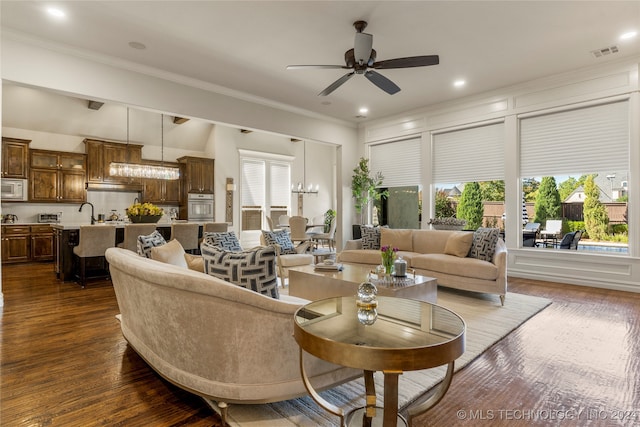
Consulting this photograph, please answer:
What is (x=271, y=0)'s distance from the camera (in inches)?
126

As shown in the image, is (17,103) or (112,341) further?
(17,103)

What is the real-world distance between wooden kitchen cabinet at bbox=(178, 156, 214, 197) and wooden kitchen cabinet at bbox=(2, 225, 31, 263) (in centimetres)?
336

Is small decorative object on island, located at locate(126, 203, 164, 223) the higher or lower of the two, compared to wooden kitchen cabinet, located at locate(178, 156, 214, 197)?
lower

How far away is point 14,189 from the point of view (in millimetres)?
6918

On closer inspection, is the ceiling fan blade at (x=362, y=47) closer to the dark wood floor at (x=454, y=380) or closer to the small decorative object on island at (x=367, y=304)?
the small decorative object on island at (x=367, y=304)

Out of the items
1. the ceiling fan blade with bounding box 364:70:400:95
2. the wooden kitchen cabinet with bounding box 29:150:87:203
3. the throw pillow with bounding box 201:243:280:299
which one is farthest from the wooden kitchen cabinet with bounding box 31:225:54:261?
the ceiling fan blade with bounding box 364:70:400:95

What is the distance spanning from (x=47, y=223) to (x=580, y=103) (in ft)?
34.4

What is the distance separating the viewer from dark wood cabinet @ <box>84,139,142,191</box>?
7695 millimetres

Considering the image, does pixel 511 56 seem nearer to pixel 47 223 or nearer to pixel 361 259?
pixel 361 259

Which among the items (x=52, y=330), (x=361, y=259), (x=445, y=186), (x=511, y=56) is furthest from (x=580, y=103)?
(x=52, y=330)

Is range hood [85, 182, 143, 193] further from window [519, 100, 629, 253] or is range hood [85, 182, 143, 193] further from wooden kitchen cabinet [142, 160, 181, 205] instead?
window [519, 100, 629, 253]

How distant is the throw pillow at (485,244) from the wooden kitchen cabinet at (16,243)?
8.76 metres

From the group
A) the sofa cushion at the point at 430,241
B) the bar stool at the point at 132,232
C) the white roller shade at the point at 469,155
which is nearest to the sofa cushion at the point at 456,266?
the sofa cushion at the point at 430,241

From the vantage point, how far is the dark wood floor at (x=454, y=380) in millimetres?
1775
